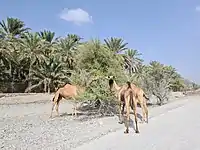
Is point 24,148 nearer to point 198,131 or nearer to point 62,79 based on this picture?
point 198,131

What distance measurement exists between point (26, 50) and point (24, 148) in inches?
1299

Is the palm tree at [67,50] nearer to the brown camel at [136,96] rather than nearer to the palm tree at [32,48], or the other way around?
the palm tree at [32,48]

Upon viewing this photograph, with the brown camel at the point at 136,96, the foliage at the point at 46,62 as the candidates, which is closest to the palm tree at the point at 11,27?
the foliage at the point at 46,62

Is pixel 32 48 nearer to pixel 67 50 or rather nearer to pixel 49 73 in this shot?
pixel 49 73

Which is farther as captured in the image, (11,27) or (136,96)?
(11,27)

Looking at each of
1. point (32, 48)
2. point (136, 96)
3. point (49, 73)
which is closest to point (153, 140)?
point (136, 96)

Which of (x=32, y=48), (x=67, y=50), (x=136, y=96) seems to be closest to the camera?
(x=136, y=96)

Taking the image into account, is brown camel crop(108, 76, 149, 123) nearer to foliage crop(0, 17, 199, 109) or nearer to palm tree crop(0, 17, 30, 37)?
foliage crop(0, 17, 199, 109)

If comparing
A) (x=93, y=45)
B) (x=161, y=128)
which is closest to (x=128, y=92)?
(x=161, y=128)

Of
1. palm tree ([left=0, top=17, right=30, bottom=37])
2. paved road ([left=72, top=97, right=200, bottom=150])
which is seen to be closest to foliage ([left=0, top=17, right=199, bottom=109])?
palm tree ([left=0, top=17, right=30, bottom=37])

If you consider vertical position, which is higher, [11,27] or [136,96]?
[11,27]

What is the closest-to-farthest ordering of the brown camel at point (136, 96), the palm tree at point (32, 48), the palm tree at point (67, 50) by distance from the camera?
the brown camel at point (136, 96) → the palm tree at point (32, 48) → the palm tree at point (67, 50)

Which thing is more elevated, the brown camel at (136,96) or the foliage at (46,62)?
the foliage at (46,62)

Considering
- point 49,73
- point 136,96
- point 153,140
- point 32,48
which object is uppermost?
point 32,48
